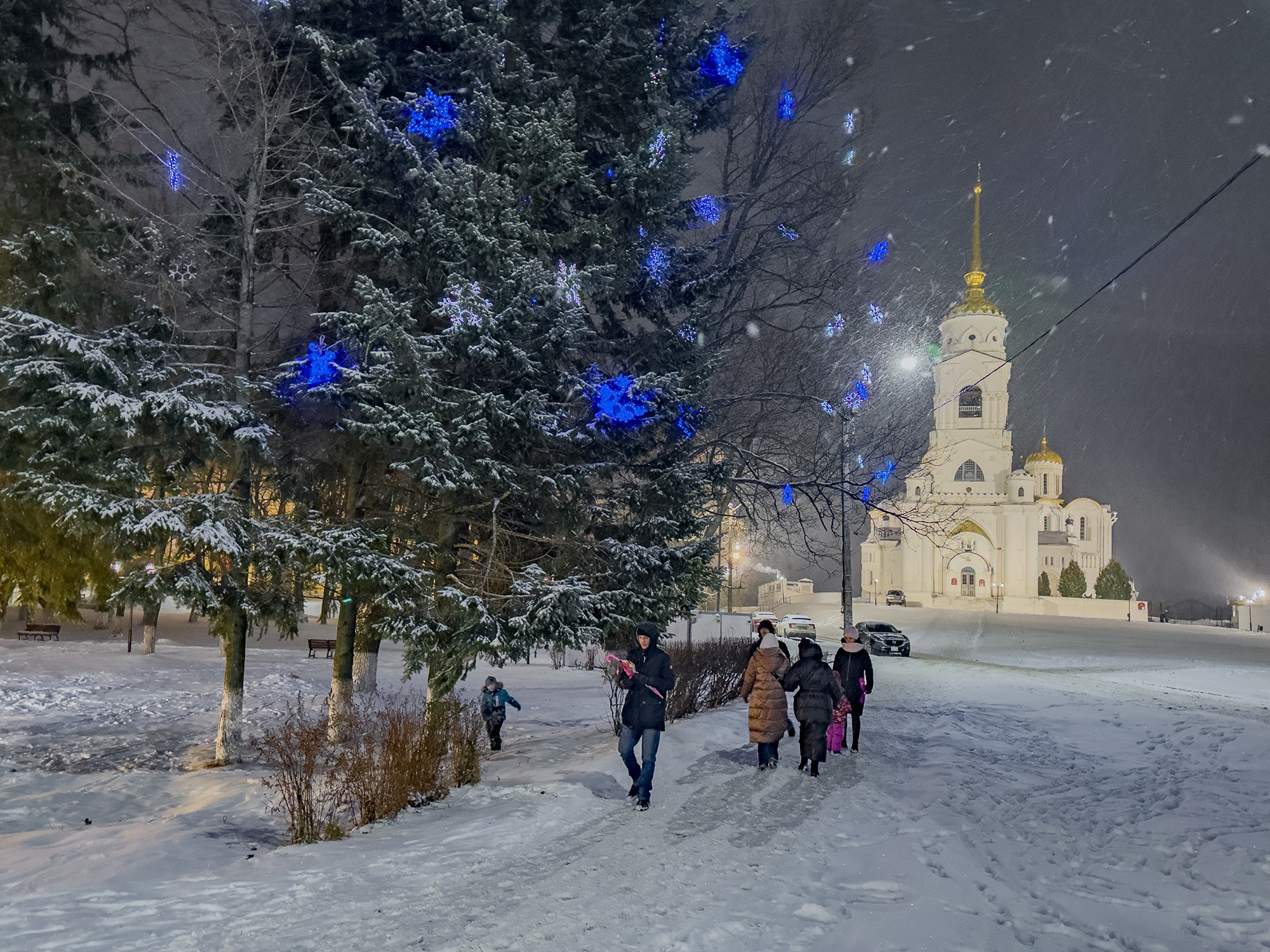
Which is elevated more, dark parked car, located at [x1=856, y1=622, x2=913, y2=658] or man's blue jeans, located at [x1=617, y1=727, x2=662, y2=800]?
man's blue jeans, located at [x1=617, y1=727, x2=662, y2=800]

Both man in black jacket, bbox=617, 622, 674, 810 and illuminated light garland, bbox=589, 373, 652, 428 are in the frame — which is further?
illuminated light garland, bbox=589, 373, 652, 428

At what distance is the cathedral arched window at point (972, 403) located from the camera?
83.4 meters

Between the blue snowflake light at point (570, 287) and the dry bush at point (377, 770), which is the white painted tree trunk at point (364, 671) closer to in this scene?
the dry bush at point (377, 770)

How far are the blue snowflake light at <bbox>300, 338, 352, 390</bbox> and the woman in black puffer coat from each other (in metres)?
6.43

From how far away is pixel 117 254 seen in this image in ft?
36.6

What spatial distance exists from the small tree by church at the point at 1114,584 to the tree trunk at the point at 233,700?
85069 millimetres

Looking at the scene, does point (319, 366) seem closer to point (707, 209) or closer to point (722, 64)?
point (707, 209)

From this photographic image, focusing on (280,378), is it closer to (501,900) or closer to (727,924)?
(501,900)

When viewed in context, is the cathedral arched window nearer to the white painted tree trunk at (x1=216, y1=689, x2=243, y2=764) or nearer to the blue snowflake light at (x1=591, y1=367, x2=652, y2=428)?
the blue snowflake light at (x1=591, y1=367, x2=652, y2=428)

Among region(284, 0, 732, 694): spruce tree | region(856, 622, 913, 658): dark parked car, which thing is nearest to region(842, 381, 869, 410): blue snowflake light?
region(284, 0, 732, 694): spruce tree

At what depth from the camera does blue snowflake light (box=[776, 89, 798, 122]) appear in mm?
16062

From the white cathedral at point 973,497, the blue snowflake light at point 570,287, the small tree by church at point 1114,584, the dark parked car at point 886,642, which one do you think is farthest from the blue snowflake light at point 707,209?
the small tree by church at point 1114,584

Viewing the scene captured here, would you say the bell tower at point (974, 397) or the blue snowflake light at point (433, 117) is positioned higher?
the bell tower at point (974, 397)

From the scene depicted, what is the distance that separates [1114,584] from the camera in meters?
80.2
